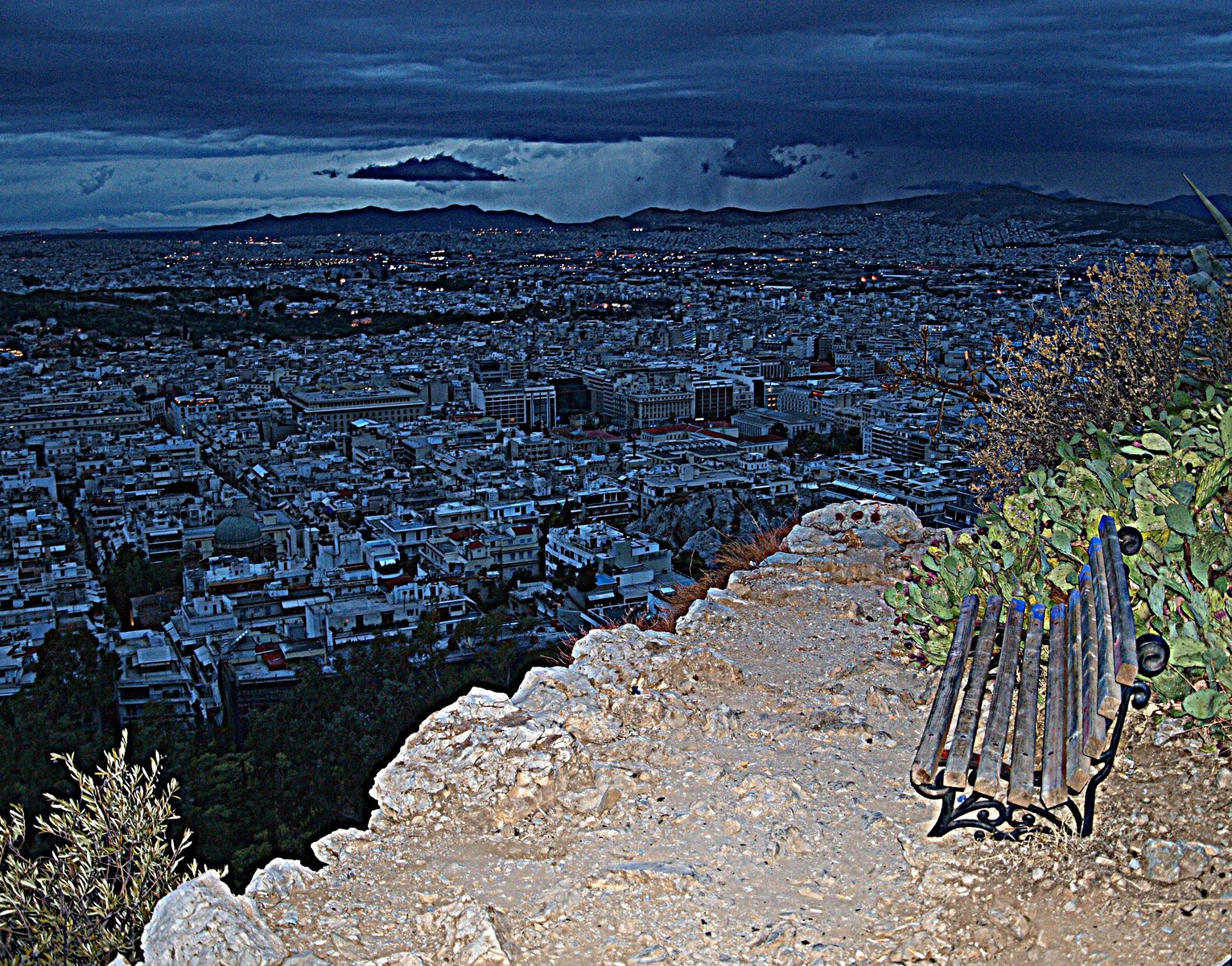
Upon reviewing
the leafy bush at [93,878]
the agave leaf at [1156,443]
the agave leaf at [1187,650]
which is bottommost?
the leafy bush at [93,878]

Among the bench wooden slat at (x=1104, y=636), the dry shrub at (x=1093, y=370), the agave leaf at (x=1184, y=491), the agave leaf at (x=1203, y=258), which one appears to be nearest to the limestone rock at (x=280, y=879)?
the bench wooden slat at (x=1104, y=636)

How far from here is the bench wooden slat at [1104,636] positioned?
2133 mm

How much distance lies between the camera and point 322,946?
2.12 metres

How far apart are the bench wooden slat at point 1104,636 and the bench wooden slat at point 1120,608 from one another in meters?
0.02

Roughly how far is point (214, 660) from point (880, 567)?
932cm

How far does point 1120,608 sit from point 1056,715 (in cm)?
26

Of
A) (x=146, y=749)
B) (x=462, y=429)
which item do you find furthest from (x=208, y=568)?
(x=462, y=429)

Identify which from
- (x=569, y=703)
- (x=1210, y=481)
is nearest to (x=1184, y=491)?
(x=1210, y=481)

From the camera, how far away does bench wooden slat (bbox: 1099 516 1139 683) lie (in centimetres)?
212

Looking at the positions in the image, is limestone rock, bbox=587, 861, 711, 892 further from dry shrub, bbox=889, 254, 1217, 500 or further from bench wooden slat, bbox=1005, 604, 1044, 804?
dry shrub, bbox=889, 254, 1217, 500

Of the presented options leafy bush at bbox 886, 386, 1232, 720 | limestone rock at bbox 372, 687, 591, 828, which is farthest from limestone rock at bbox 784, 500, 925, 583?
limestone rock at bbox 372, 687, 591, 828

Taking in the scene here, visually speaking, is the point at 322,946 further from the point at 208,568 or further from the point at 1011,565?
the point at 208,568

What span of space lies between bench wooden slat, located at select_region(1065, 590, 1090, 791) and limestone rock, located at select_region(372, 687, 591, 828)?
3.50ft

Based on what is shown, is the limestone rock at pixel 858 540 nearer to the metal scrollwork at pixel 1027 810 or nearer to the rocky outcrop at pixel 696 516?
the metal scrollwork at pixel 1027 810
